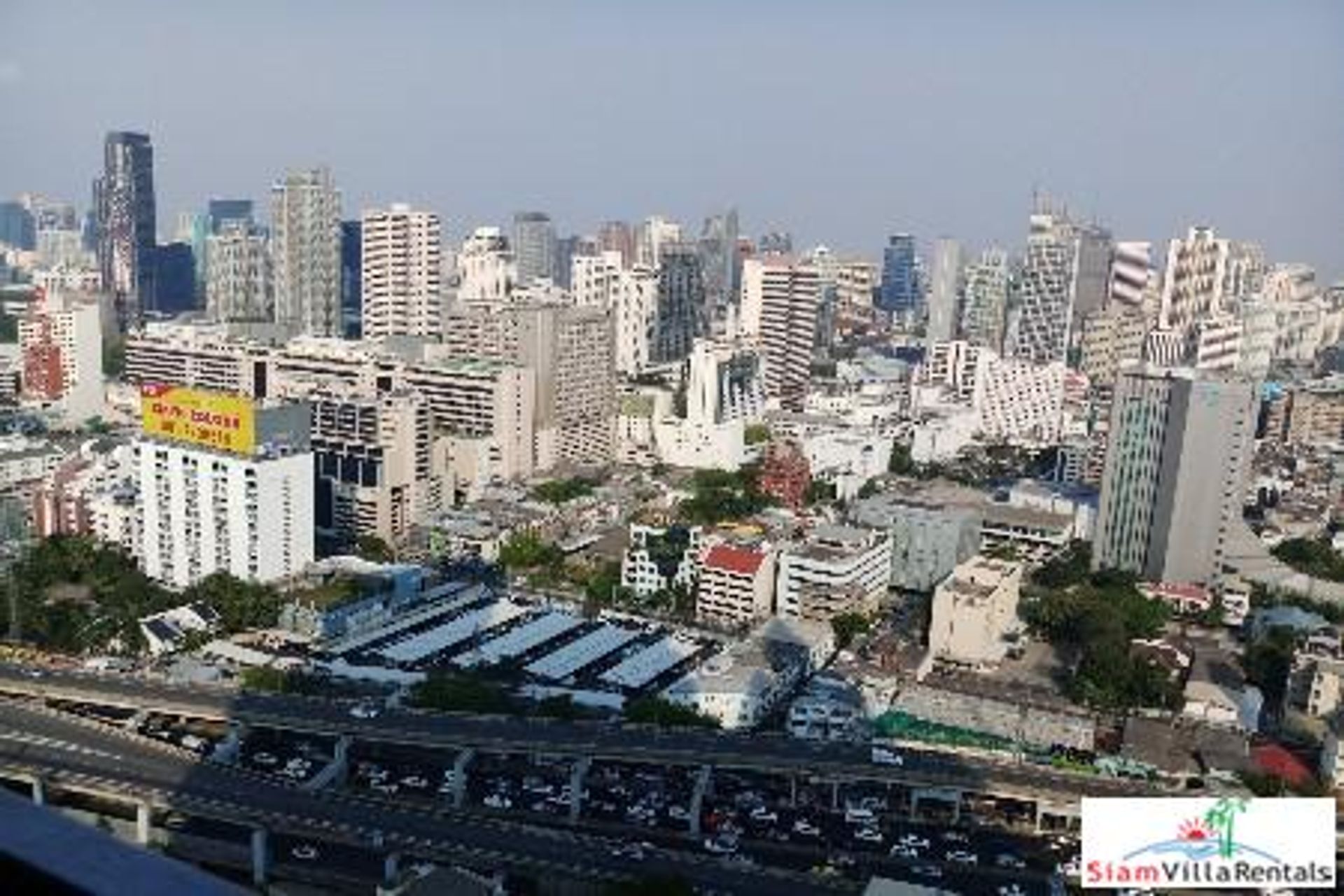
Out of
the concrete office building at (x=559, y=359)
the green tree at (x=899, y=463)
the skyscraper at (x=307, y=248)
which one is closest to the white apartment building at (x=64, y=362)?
the skyscraper at (x=307, y=248)

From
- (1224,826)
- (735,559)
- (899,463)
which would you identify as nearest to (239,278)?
(899,463)

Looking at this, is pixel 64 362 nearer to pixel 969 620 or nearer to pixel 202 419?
pixel 202 419

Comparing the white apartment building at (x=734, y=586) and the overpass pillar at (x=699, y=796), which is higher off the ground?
the white apartment building at (x=734, y=586)

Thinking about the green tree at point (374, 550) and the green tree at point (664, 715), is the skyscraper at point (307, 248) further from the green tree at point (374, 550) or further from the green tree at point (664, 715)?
the green tree at point (664, 715)

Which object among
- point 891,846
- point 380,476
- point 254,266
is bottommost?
point 891,846

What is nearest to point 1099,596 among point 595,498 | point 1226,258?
point 595,498

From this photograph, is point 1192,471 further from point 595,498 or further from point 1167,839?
point 1167,839
